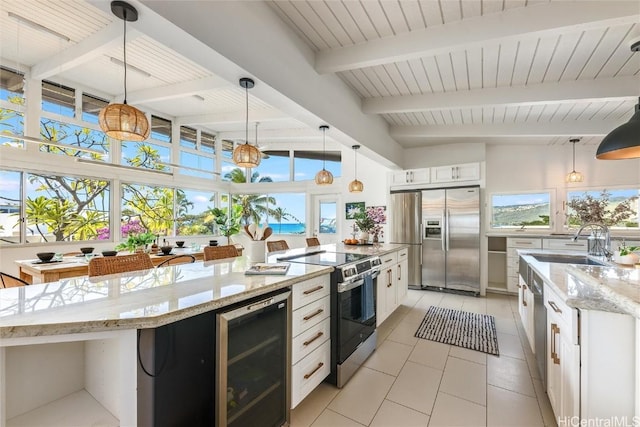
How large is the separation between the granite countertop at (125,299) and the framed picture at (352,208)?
457 cm

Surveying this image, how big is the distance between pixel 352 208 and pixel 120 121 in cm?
508

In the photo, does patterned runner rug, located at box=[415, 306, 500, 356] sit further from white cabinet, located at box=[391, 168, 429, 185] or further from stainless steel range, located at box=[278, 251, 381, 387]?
white cabinet, located at box=[391, 168, 429, 185]

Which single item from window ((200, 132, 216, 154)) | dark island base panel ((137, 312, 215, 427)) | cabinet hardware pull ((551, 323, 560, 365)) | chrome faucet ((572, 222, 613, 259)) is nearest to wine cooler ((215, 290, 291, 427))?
dark island base panel ((137, 312, 215, 427))

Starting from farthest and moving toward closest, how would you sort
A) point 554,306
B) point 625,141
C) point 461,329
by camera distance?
point 461,329, point 625,141, point 554,306

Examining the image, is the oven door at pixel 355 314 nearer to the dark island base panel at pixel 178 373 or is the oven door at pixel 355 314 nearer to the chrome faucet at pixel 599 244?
the dark island base panel at pixel 178 373

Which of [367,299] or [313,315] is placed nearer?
[313,315]

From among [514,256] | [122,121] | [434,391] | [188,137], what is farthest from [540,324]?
→ [188,137]

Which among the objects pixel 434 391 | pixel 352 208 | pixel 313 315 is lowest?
pixel 434 391

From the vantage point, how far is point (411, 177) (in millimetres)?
5172

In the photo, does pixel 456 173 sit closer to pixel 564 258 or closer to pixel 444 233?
pixel 444 233

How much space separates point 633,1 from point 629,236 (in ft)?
13.1

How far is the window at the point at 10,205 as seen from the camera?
422 cm

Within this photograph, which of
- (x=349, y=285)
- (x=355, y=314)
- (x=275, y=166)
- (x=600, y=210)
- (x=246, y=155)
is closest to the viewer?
(x=349, y=285)

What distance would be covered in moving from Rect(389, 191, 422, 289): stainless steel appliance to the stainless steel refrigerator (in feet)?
0.28
